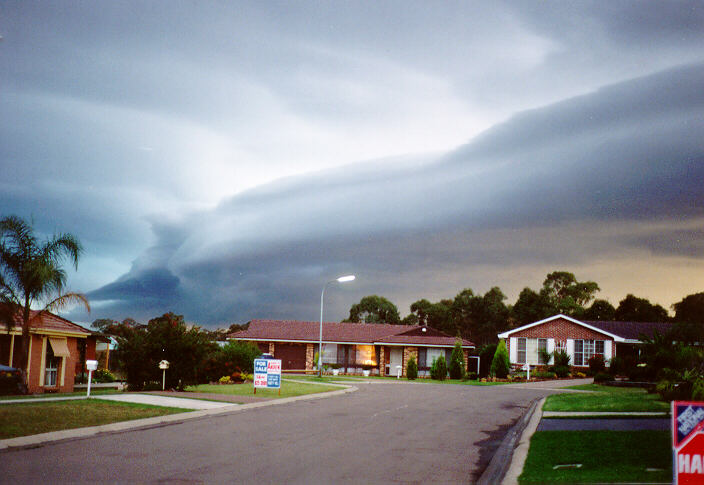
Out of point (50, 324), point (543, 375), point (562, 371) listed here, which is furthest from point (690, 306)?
point (50, 324)

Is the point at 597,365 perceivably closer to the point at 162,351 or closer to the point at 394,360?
the point at 394,360

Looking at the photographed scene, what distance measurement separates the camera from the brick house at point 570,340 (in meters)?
52.8

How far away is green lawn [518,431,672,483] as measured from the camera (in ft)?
32.4

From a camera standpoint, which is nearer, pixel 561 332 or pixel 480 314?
pixel 561 332

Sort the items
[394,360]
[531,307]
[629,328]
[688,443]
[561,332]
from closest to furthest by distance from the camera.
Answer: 1. [688,443]
2. [561,332]
3. [629,328]
4. [394,360]
5. [531,307]

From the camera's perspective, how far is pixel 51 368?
31953mm

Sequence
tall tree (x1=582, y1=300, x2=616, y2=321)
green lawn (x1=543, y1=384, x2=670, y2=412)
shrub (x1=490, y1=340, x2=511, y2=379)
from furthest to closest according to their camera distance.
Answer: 1. tall tree (x1=582, y1=300, x2=616, y2=321)
2. shrub (x1=490, y1=340, x2=511, y2=379)
3. green lawn (x1=543, y1=384, x2=670, y2=412)

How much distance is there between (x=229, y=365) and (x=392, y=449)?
24308 millimetres

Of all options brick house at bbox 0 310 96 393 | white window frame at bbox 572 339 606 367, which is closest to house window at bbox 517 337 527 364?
white window frame at bbox 572 339 606 367

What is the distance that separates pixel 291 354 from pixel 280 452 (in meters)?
46.9

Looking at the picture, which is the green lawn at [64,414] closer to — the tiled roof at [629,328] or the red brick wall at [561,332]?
the red brick wall at [561,332]

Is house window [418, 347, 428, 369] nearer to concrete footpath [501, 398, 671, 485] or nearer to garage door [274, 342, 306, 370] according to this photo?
garage door [274, 342, 306, 370]

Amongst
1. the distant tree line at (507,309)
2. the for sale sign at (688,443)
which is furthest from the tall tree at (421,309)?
the for sale sign at (688,443)

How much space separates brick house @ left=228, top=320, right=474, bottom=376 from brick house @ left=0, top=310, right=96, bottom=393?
2479 cm
